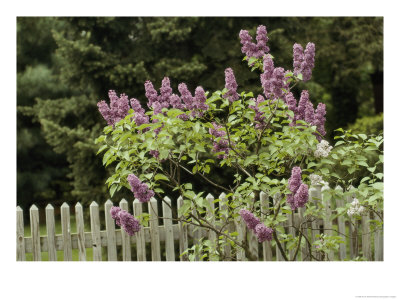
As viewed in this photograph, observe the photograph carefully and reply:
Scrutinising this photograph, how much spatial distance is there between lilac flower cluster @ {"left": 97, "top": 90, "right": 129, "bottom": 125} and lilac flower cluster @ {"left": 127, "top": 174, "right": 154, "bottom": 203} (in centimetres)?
39

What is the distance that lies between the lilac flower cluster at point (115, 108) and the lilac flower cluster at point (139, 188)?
39cm

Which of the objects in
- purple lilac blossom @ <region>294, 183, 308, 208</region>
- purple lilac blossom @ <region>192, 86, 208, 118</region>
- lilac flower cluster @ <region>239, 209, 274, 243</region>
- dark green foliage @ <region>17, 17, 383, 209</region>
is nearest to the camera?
purple lilac blossom @ <region>294, 183, 308, 208</region>

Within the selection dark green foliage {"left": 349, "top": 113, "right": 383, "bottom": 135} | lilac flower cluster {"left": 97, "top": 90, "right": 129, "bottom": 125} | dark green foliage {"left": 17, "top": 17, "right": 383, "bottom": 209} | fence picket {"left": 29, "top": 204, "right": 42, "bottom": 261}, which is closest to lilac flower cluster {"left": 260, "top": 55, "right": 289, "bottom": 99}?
lilac flower cluster {"left": 97, "top": 90, "right": 129, "bottom": 125}

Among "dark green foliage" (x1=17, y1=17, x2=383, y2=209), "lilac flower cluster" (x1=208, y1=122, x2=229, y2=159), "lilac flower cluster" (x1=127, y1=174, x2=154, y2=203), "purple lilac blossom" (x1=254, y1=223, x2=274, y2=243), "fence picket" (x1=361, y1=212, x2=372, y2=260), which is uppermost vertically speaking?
"dark green foliage" (x1=17, y1=17, x2=383, y2=209)

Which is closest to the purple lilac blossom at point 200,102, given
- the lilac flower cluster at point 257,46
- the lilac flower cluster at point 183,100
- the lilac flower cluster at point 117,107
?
the lilac flower cluster at point 183,100

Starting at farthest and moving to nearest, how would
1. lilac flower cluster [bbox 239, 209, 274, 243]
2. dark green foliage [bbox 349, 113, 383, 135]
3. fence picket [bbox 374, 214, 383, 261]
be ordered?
dark green foliage [bbox 349, 113, 383, 135], fence picket [bbox 374, 214, 383, 261], lilac flower cluster [bbox 239, 209, 274, 243]

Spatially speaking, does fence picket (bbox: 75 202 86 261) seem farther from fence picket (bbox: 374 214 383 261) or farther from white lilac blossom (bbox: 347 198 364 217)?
fence picket (bbox: 374 214 383 261)

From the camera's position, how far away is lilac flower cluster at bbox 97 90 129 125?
2.50m

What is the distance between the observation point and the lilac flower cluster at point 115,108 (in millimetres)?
2502

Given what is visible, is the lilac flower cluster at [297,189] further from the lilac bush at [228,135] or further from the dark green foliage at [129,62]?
the dark green foliage at [129,62]
